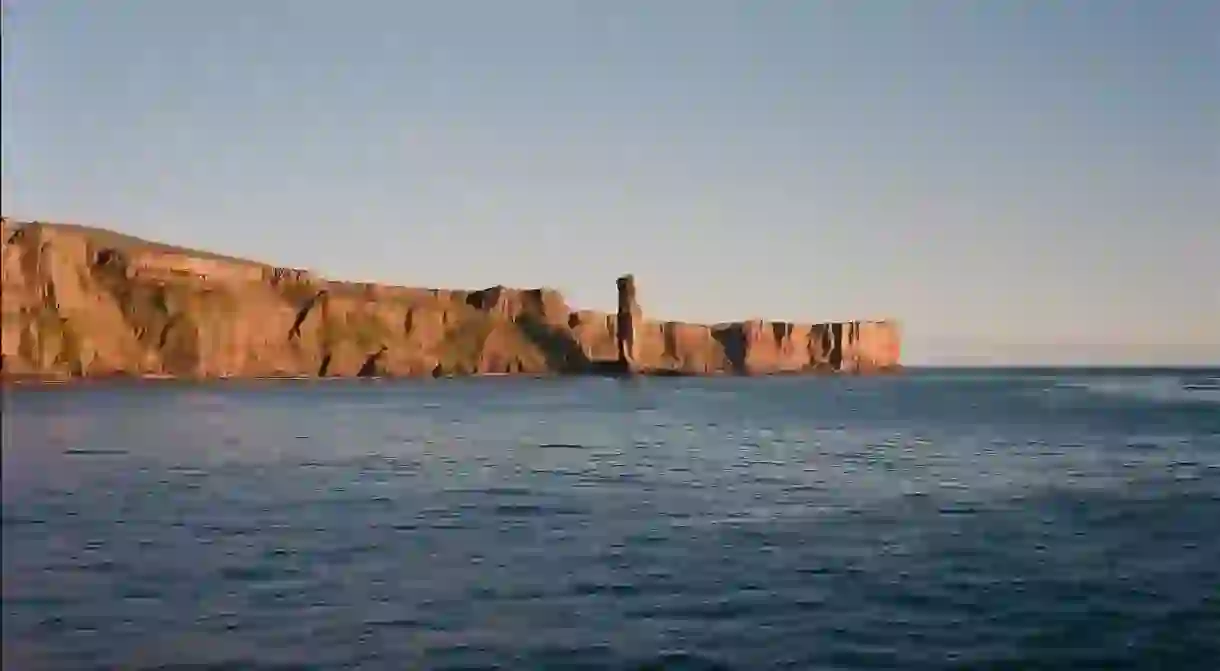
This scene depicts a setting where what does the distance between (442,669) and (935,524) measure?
2220 centimetres

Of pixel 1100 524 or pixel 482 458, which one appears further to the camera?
pixel 482 458

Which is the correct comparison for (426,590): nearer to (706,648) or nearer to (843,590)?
(706,648)

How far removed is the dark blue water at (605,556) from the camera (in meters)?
21.1

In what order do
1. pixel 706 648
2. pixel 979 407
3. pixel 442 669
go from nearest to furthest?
pixel 442 669
pixel 706 648
pixel 979 407

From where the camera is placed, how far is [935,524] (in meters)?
37.3

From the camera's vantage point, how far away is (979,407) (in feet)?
452

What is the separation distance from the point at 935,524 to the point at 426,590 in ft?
60.7

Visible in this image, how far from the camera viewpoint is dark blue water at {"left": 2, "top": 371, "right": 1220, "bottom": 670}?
21.1 metres

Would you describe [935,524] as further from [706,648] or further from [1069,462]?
[1069,462]

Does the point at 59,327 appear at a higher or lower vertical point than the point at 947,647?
higher

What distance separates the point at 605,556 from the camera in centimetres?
3069

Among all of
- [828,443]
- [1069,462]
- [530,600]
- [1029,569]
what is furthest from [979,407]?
[530,600]

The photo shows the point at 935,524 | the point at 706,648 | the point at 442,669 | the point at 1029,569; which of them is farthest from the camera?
the point at 935,524

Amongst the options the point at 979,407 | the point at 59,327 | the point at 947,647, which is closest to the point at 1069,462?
the point at 947,647
